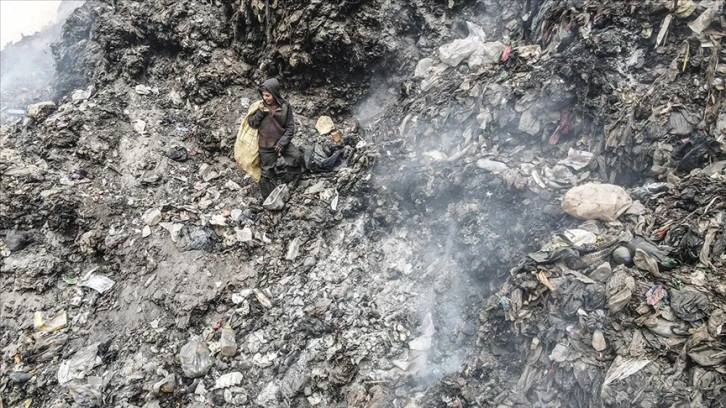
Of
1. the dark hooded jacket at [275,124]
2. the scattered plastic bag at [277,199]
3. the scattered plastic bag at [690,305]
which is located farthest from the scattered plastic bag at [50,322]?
the scattered plastic bag at [690,305]

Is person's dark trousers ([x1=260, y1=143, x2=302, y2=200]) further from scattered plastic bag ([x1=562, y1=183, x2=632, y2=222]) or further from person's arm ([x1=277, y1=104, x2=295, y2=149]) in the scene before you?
scattered plastic bag ([x1=562, y1=183, x2=632, y2=222])

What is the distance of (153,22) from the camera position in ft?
21.0

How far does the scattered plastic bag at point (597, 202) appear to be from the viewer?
3.52 m

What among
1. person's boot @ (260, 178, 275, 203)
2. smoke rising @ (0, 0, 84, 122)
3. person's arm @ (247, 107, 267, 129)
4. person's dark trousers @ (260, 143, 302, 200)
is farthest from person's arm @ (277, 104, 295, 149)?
smoke rising @ (0, 0, 84, 122)

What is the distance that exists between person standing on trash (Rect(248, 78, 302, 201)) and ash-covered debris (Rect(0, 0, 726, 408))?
33 centimetres

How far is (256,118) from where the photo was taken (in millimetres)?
4473

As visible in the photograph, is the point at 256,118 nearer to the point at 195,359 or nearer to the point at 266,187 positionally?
the point at 266,187

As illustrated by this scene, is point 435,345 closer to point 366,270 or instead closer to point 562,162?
point 366,270

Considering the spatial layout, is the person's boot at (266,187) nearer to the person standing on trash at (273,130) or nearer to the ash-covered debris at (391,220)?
the person standing on trash at (273,130)

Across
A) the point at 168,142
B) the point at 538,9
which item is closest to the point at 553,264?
the point at 538,9

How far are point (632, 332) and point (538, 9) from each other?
3.93 m

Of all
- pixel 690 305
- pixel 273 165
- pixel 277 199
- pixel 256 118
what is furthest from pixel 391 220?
pixel 690 305

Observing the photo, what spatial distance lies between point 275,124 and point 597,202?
10.0 ft

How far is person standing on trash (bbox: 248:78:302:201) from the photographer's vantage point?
439cm
